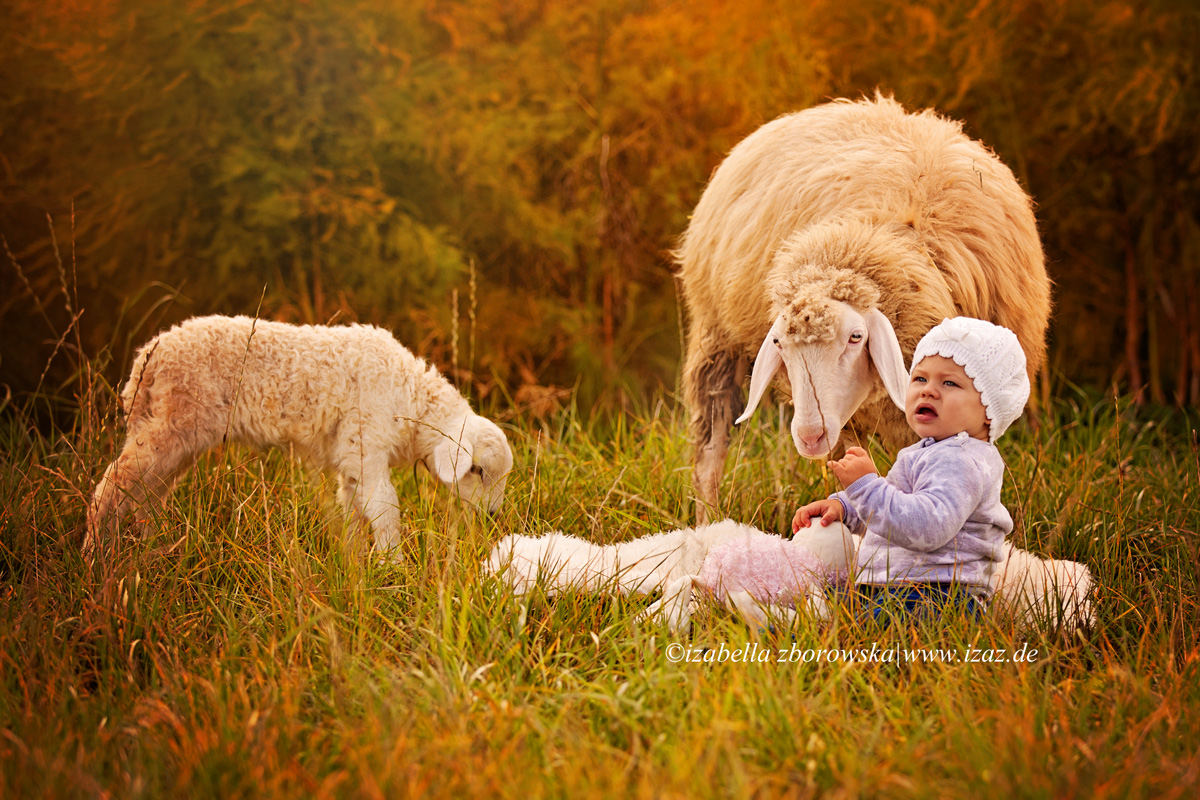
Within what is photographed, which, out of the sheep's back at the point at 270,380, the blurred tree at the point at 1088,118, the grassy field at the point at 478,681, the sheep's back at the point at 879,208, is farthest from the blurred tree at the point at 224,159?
the blurred tree at the point at 1088,118

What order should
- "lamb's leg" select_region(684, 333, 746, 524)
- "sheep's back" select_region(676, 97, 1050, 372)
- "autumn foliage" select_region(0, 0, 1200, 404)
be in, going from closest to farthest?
"sheep's back" select_region(676, 97, 1050, 372)
"lamb's leg" select_region(684, 333, 746, 524)
"autumn foliage" select_region(0, 0, 1200, 404)

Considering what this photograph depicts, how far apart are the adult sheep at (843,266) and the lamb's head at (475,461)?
2.29 ft

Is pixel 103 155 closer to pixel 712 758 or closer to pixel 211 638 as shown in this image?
pixel 211 638

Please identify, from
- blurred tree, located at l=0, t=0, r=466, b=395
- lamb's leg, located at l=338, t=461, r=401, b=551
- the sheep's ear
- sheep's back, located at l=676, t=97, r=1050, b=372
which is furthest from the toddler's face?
blurred tree, located at l=0, t=0, r=466, b=395

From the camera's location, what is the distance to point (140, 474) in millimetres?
2525

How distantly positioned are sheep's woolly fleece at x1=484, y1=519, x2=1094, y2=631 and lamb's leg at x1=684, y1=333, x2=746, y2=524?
83cm

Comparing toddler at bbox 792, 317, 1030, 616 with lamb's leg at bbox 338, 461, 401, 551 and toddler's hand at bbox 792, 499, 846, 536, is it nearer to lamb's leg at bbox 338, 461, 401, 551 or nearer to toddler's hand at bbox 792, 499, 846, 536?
toddler's hand at bbox 792, 499, 846, 536

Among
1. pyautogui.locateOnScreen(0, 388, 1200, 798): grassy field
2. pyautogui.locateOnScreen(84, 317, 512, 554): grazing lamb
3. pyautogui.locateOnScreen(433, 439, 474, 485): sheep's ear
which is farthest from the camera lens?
pyautogui.locateOnScreen(433, 439, 474, 485): sheep's ear

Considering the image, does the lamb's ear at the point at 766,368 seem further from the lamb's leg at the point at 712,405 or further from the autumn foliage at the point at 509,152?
the autumn foliage at the point at 509,152

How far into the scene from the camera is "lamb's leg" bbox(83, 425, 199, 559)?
246cm

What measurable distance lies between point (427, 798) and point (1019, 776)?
1.01 meters

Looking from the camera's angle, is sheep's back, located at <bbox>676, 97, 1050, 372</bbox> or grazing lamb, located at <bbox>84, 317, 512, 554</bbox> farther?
sheep's back, located at <bbox>676, 97, 1050, 372</bbox>

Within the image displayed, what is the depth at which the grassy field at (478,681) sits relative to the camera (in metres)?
1.52

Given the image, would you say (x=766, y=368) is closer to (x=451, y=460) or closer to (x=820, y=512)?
(x=820, y=512)
